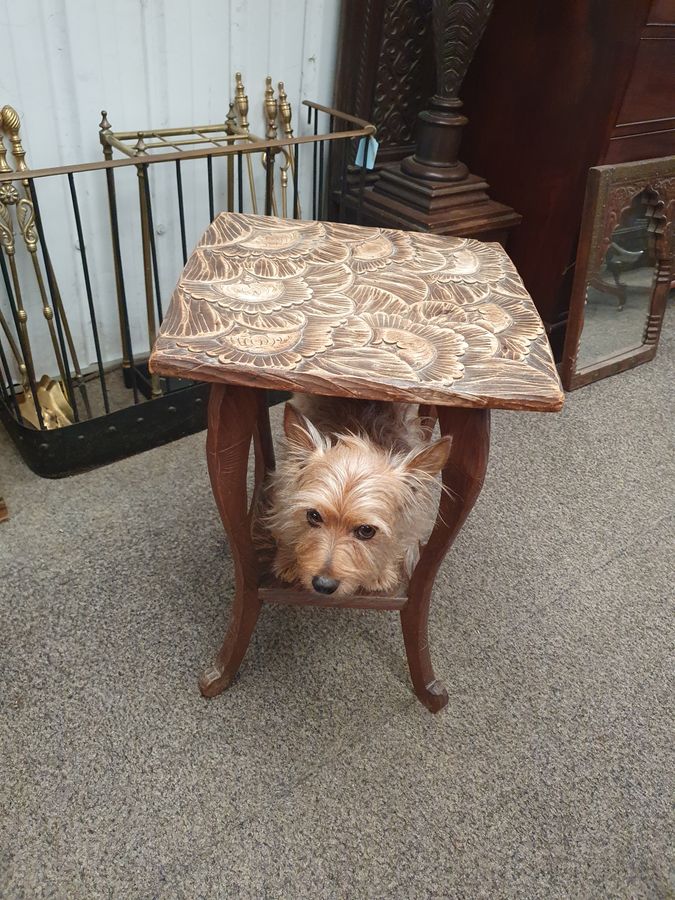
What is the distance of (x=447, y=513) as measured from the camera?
Answer: 3.14ft

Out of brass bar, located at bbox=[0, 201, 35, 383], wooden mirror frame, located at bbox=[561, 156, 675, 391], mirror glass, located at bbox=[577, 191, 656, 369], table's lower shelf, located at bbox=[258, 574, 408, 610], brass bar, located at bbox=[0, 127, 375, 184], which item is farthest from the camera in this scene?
mirror glass, located at bbox=[577, 191, 656, 369]

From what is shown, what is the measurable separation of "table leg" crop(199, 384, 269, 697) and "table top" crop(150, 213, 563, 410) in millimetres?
87

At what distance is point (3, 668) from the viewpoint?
4.00 ft

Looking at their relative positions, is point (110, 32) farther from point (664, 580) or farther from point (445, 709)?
point (664, 580)

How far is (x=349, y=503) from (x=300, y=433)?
14cm

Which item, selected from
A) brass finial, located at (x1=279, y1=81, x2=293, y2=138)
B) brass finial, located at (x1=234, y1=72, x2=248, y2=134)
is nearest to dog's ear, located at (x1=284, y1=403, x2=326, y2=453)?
brass finial, located at (x1=234, y1=72, x2=248, y2=134)

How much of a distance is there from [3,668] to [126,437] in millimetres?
711

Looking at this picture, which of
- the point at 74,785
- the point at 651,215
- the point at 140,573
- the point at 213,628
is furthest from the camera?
the point at 651,215

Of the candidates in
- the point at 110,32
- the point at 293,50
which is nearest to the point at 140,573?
the point at 110,32

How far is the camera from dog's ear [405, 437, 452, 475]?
90 centimetres

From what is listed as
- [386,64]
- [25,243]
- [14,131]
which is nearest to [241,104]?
[386,64]

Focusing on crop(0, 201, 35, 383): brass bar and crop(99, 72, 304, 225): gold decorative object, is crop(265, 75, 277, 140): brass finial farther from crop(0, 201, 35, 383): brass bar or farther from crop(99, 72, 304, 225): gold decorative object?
crop(0, 201, 35, 383): brass bar

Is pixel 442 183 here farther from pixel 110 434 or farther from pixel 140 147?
pixel 110 434

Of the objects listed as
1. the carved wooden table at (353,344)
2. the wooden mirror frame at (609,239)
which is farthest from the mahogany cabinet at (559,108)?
the carved wooden table at (353,344)
